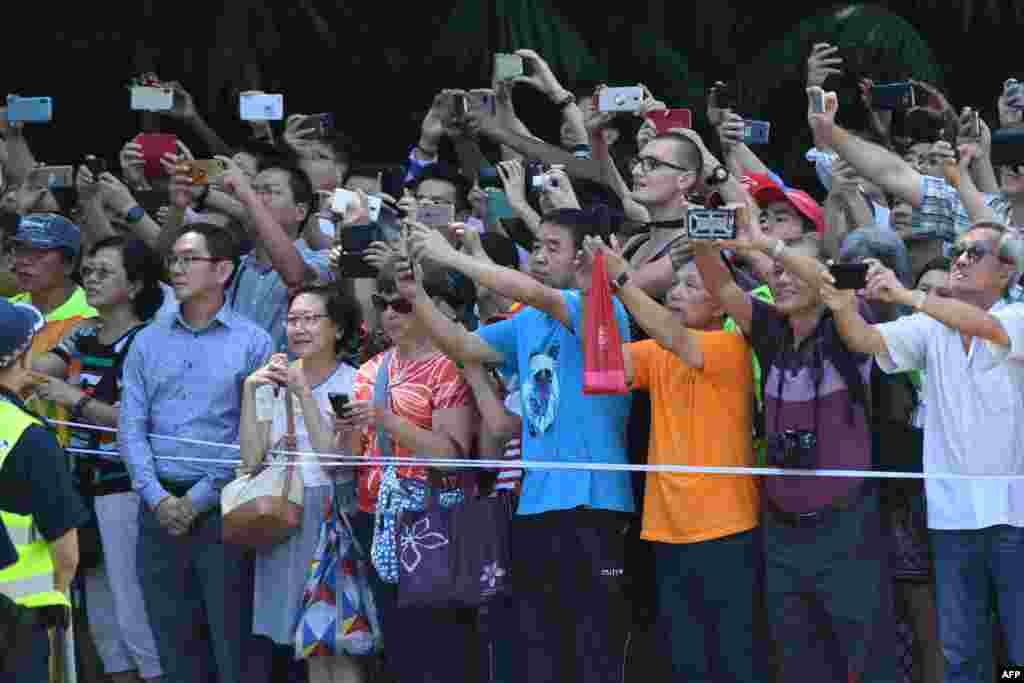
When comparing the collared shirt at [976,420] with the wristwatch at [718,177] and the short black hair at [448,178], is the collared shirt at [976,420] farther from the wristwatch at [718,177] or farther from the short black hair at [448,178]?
the short black hair at [448,178]

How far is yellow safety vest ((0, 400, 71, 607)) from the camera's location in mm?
5762

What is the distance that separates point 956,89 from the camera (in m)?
11.6

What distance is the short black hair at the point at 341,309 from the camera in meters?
7.88

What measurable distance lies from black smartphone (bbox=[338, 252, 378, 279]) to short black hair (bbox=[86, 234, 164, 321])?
4.70ft

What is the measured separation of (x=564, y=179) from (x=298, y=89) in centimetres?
506

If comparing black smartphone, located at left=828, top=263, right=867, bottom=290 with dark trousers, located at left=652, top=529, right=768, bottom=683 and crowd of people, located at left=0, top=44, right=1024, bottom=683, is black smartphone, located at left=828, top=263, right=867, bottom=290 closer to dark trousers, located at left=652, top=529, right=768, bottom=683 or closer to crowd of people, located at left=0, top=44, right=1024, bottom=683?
crowd of people, located at left=0, top=44, right=1024, bottom=683

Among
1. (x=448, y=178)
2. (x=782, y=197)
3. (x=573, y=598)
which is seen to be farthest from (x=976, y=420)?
(x=448, y=178)

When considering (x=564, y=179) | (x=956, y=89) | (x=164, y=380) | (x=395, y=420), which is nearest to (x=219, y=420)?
(x=164, y=380)

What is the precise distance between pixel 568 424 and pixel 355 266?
103cm

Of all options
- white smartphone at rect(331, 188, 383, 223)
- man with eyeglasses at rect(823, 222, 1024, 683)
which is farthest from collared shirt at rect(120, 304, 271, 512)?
man with eyeglasses at rect(823, 222, 1024, 683)

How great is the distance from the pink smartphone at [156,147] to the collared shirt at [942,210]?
11.6 ft

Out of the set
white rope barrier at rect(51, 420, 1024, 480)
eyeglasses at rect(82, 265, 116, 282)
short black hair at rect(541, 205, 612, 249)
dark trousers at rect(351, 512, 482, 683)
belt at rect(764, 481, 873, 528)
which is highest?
short black hair at rect(541, 205, 612, 249)

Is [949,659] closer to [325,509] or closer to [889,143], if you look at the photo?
[325,509]

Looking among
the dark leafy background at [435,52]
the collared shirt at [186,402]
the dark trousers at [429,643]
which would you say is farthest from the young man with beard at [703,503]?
the dark leafy background at [435,52]
